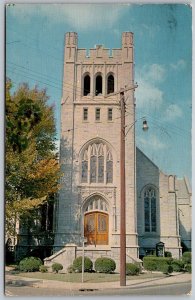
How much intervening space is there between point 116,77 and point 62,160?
3.45 meters

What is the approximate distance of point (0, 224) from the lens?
12.8 m

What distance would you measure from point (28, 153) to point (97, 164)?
12.6ft

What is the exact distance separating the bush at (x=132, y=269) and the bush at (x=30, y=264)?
8.48 feet

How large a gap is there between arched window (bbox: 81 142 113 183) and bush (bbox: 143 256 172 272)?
121 inches

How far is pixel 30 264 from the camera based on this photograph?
47.5ft

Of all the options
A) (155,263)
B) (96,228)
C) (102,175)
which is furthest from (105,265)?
(102,175)

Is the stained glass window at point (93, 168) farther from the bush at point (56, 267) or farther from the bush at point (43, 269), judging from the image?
the bush at point (43, 269)

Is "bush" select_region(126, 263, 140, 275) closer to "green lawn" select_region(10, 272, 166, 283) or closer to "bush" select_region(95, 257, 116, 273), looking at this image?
"green lawn" select_region(10, 272, 166, 283)

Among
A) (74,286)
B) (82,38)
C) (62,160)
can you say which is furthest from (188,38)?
(74,286)

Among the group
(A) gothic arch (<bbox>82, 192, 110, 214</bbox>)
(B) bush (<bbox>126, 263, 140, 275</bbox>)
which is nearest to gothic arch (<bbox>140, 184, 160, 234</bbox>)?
(A) gothic arch (<bbox>82, 192, 110, 214</bbox>)

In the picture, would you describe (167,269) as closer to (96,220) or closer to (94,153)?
(96,220)

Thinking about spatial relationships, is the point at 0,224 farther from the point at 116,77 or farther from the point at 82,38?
the point at 116,77

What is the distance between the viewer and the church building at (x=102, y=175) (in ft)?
54.8

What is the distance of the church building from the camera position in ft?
54.8
